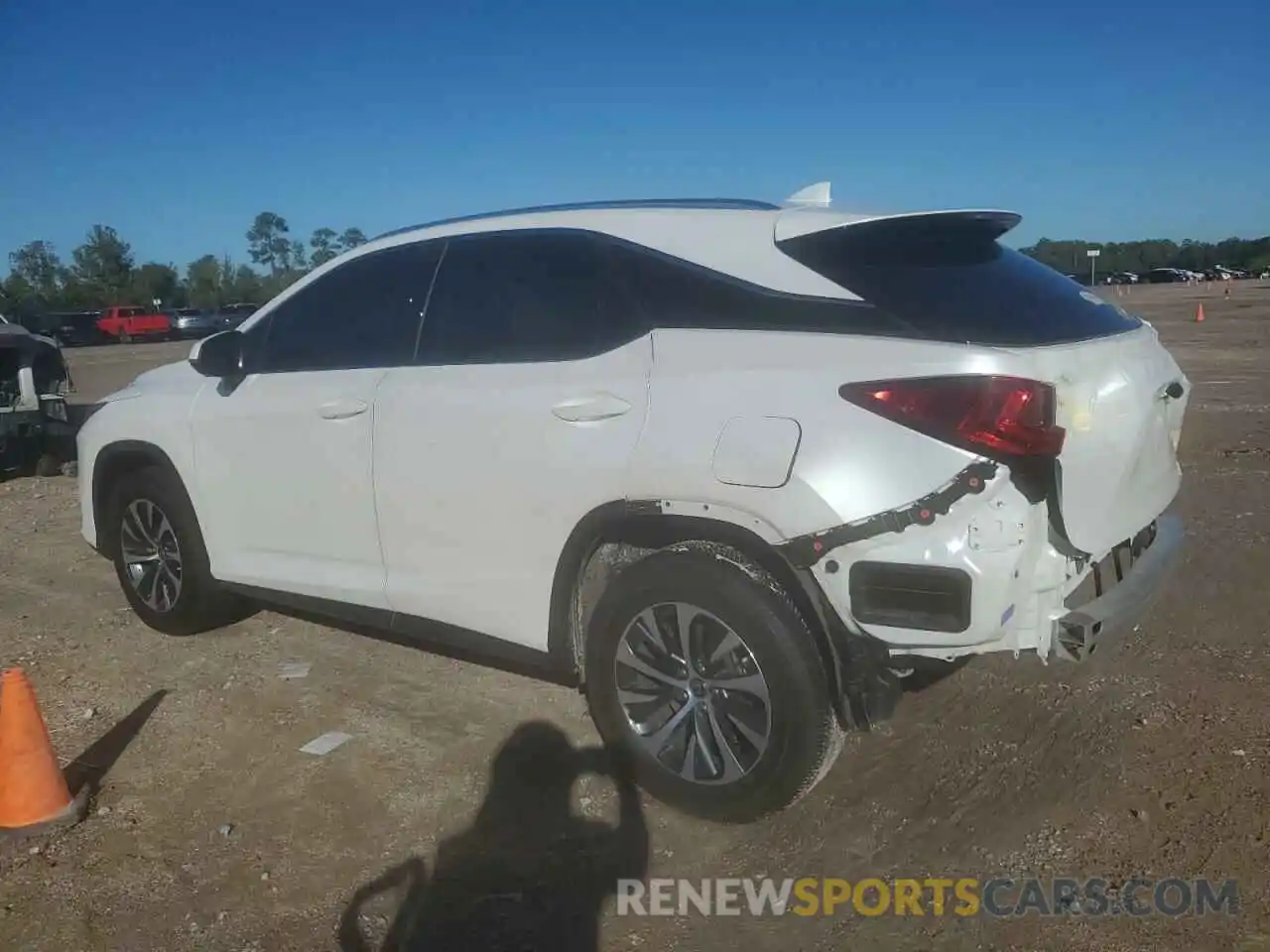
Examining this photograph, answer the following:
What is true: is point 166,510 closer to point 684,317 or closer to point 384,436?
point 384,436

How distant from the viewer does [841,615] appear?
3.11 m

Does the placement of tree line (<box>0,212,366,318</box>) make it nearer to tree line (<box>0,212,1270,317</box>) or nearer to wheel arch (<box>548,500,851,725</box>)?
tree line (<box>0,212,1270,317</box>)

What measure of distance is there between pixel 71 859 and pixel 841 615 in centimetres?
255

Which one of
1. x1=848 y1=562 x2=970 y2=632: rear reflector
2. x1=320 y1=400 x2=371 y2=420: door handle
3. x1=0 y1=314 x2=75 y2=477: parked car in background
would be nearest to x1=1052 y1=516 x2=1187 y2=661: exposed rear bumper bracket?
x1=848 y1=562 x2=970 y2=632: rear reflector

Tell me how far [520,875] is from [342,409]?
1.95m

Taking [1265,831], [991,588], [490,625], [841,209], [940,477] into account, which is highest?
[841,209]

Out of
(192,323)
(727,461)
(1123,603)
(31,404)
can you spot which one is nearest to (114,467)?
(727,461)

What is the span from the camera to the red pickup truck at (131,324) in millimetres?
47875

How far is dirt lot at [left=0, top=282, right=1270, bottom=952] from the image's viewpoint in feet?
10.0

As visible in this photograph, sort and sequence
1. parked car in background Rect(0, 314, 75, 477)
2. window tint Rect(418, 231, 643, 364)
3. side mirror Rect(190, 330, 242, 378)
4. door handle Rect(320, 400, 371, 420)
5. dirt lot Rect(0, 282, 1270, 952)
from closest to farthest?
1. dirt lot Rect(0, 282, 1270, 952)
2. window tint Rect(418, 231, 643, 364)
3. door handle Rect(320, 400, 371, 420)
4. side mirror Rect(190, 330, 242, 378)
5. parked car in background Rect(0, 314, 75, 477)

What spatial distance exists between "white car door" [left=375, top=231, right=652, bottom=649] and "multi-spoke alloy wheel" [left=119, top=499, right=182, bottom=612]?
1.65m

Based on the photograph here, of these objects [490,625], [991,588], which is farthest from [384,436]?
[991,588]

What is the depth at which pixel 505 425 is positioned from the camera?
372 centimetres

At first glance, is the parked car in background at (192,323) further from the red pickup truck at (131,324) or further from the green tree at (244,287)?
the green tree at (244,287)
